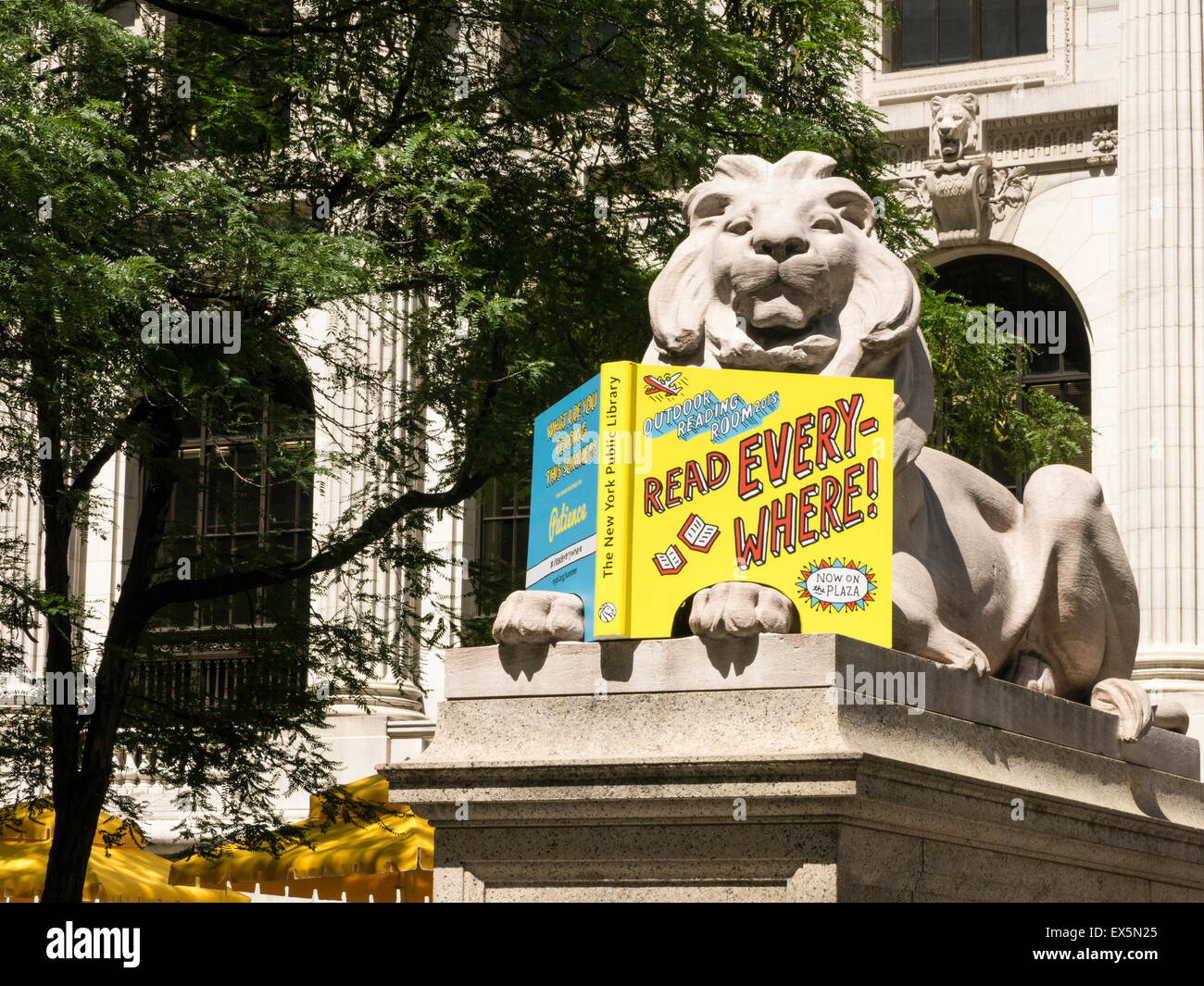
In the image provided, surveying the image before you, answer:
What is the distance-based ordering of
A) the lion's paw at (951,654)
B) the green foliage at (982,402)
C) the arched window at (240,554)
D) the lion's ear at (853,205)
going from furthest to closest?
1. the green foliage at (982,402)
2. the arched window at (240,554)
3. the lion's ear at (853,205)
4. the lion's paw at (951,654)

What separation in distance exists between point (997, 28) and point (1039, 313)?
14.4 feet

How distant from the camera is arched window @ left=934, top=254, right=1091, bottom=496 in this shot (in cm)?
2538

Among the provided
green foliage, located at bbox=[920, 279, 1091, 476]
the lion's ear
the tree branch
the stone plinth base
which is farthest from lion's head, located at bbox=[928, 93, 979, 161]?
the stone plinth base

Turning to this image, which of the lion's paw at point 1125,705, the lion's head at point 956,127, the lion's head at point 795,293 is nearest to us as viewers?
the lion's head at point 795,293

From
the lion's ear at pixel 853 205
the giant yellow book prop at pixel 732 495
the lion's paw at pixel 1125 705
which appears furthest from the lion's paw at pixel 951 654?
the lion's ear at pixel 853 205

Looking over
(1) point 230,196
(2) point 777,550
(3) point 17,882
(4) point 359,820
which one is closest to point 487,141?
(1) point 230,196

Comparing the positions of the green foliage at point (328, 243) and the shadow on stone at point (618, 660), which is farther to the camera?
the green foliage at point (328, 243)

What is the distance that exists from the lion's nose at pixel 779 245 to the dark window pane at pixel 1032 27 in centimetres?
2045

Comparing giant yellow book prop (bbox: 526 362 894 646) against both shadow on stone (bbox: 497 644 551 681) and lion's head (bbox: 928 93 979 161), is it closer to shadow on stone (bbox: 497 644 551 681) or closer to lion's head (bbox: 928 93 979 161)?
shadow on stone (bbox: 497 644 551 681)

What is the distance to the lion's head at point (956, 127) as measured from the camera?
25781 mm

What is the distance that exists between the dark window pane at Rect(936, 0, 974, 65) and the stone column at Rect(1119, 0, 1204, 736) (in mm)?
2850

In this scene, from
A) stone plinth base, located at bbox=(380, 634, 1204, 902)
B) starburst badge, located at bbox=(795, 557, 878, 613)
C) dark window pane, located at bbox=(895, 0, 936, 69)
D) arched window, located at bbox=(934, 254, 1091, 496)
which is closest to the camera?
stone plinth base, located at bbox=(380, 634, 1204, 902)

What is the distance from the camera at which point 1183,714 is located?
28.8ft

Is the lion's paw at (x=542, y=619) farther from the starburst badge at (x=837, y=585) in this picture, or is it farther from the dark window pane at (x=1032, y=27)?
the dark window pane at (x=1032, y=27)
